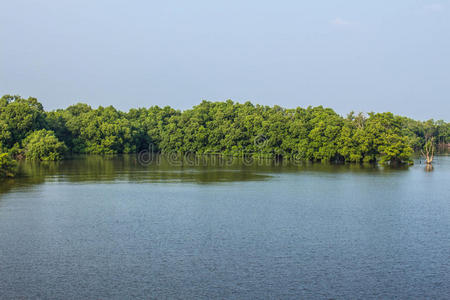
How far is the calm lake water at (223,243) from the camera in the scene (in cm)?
1678

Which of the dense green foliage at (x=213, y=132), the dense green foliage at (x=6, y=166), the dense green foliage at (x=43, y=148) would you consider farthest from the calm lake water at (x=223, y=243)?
the dense green foliage at (x=43, y=148)

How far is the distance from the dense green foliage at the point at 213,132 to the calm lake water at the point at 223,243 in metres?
35.9

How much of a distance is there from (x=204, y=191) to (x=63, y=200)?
12.2 metres

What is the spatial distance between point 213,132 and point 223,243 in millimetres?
86524

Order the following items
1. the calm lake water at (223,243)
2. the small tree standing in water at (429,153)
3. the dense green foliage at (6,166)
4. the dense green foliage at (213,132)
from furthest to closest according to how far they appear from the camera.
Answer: the dense green foliage at (213,132) → the small tree standing in water at (429,153) → the dense green foliage at (6,166) → the calm lake water at (223,243)

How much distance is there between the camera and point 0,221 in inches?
1043

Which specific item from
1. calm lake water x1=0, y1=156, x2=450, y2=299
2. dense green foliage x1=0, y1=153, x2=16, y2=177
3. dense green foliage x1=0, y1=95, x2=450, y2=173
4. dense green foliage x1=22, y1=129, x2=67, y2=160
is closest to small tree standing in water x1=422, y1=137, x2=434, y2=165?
dense green foliage x1=0, y1=95, x2=450, y2=173

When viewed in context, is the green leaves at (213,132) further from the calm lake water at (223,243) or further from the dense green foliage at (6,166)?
the calm lake water at (223,243)

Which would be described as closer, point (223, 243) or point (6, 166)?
point (223, 243)

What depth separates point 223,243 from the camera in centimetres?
2230

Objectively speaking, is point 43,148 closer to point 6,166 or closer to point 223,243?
point 6,166

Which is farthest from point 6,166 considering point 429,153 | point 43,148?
point 429,153

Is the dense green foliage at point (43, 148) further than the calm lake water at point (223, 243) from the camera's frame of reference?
Yes

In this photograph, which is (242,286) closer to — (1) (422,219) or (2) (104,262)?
(2) (104,262)
